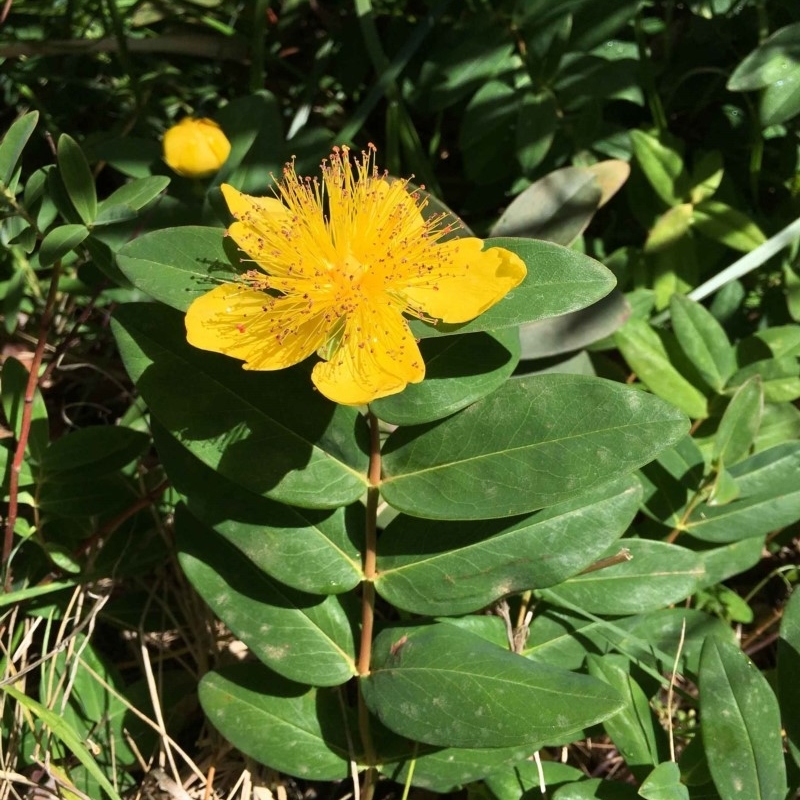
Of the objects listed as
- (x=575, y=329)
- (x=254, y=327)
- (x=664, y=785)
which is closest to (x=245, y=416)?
(x=254, y=327)

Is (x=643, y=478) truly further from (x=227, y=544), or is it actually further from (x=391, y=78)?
(x=391, y=78)

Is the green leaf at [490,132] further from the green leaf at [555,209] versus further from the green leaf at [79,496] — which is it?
the green leaf at [79,496]

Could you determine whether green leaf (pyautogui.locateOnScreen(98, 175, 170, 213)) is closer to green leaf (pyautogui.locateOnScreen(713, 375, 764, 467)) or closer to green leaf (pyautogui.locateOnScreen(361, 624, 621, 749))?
green leaf (pyautogui.locateOnScreen(361, 624, 621, 749))

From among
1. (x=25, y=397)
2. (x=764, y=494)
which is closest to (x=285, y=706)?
(x=25, y=397)

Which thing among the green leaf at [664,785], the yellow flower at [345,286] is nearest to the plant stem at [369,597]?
the yellow flower at [345,286]

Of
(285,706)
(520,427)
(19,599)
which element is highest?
(520,427)

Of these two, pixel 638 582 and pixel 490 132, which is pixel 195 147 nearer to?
pixel 490 132
